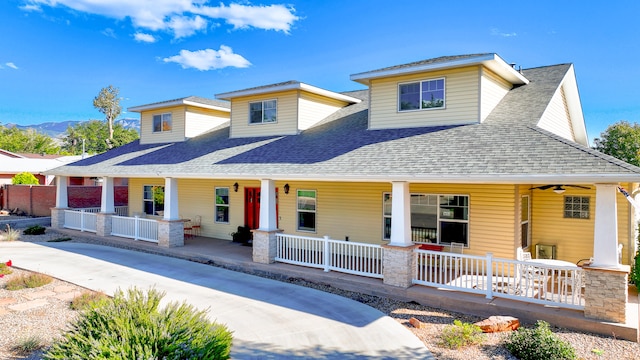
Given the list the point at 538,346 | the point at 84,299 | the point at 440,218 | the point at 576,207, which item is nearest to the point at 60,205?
the point at 84,299

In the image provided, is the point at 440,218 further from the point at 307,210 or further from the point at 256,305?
the point at 256,305

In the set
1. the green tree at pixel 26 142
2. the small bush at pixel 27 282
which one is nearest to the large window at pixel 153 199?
the small bush at pixel 27 282

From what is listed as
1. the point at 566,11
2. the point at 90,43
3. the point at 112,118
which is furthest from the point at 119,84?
the point at 566,11

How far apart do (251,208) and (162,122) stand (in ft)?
26.3

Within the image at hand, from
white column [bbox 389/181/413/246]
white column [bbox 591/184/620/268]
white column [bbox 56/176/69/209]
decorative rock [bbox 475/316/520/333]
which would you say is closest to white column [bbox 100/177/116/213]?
white column [bbox 56/176/69/209]

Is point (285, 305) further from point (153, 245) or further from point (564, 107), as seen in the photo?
point (564, 107)

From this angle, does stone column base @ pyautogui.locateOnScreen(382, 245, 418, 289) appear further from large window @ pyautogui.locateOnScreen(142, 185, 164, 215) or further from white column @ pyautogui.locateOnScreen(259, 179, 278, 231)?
large window @ pyautogui.locateOnScreen(142, 185, 164, 215)

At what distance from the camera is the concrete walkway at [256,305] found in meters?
6.75

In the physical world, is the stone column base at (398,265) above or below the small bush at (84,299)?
above

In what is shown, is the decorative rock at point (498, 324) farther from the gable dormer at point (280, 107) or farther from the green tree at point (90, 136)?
the green tree at point (90, 136)

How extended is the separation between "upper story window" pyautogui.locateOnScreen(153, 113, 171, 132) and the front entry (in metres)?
6.93

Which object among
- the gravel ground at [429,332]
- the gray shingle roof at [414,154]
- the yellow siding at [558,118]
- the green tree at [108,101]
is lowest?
the gravel ground at [429,332]

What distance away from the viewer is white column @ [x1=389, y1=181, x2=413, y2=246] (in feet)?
32.0

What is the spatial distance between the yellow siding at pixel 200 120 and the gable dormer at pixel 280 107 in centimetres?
302
